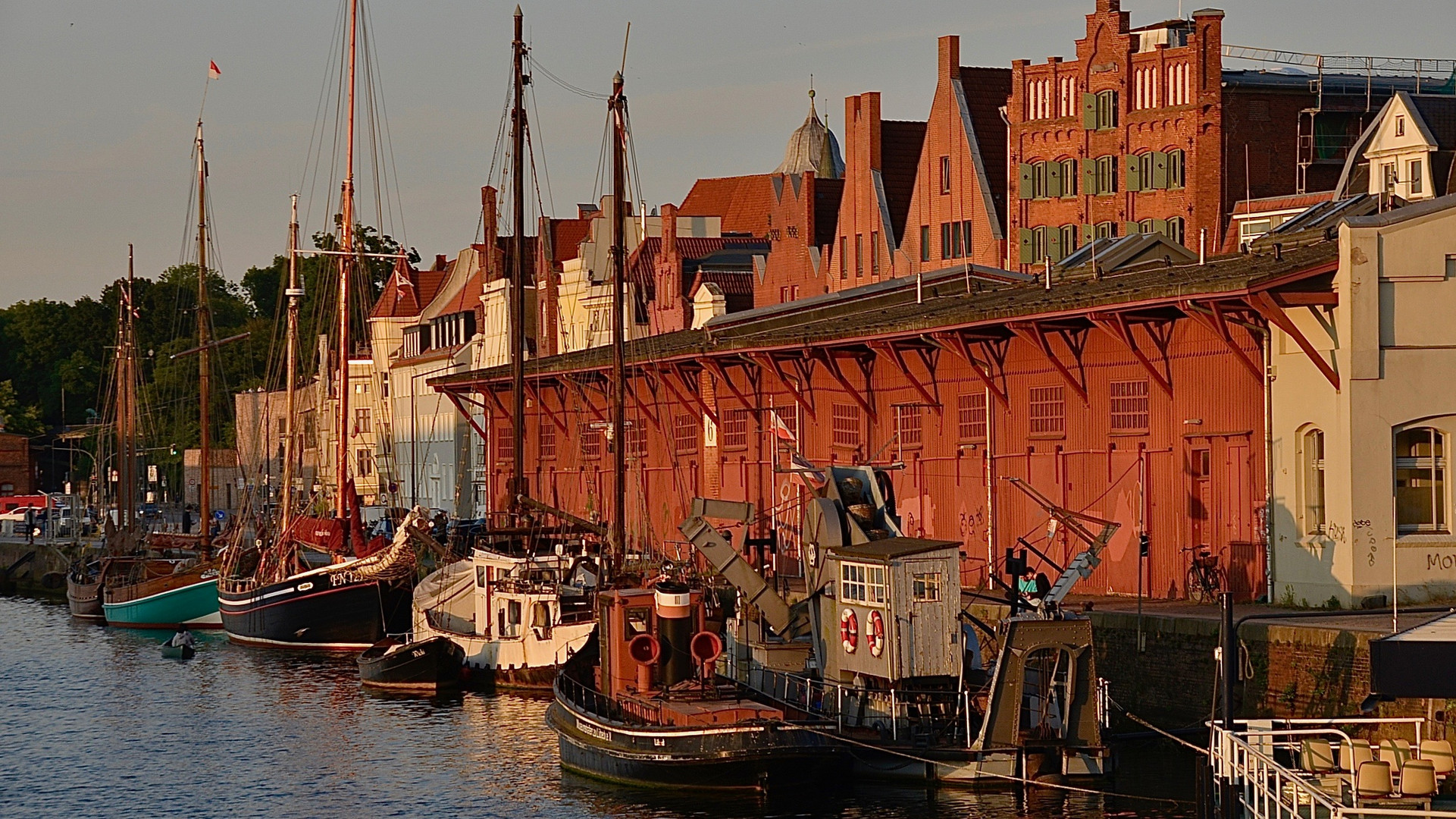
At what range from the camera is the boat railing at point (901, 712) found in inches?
1407

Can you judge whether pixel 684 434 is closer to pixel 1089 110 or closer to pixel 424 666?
pixel 424 666

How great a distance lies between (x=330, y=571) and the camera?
6825 cm

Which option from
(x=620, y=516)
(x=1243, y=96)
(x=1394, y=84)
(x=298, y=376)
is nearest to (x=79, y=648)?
(x=620, y=516)

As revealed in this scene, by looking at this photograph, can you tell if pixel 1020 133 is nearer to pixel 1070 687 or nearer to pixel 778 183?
pixel 778 183

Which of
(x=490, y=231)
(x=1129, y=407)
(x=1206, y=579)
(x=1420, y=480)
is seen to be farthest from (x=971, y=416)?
(x=490, y=231)

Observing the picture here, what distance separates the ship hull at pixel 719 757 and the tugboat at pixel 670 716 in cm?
1

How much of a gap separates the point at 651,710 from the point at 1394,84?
59377 mm

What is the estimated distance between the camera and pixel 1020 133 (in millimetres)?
A: 83312

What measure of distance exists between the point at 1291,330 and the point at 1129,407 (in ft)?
24.4

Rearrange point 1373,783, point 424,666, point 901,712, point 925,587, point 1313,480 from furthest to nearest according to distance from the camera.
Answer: point 424,666
point 1313,480
point 925,587
point 901,712
point 1373,783

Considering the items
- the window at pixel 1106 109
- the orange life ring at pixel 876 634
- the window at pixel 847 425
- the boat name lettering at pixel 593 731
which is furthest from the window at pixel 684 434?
the orange life ring at pixel 876 634

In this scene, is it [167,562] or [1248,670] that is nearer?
[1248,670]

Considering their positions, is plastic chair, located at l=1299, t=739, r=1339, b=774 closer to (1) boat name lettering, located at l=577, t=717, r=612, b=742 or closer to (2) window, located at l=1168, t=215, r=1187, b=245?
(1) boat name lettering, located at l=577, t=717, r=612, b=742

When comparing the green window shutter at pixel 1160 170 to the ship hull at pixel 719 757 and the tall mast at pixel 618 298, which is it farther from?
the ship hull at pixel 719 757
